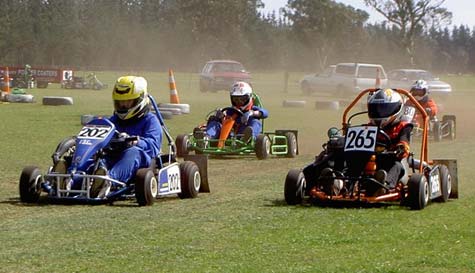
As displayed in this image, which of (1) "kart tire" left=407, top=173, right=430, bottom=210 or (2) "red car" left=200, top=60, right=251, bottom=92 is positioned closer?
(1) "kart tire" left=407, top=173, right=430, bottom=210

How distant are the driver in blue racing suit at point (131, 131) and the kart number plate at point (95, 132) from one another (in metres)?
0.25

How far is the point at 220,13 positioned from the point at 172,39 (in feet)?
15.7

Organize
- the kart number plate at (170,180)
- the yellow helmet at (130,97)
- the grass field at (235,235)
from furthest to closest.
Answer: the yellow helmet at (130,97) < the kart number plate at (170,180) < the grass field at (235,235)

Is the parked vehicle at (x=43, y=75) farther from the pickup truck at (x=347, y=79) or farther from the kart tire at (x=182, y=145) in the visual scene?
the kart tire at (x=182, y=145)

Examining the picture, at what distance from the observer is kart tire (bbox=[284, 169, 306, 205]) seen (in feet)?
30.6

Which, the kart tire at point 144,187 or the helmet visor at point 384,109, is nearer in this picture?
the kart tire at point 144,187

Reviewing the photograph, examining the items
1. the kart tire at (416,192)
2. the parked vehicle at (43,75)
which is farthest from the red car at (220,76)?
the kart tire at (416,192)

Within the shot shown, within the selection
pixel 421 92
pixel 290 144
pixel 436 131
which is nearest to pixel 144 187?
pixel 290 144

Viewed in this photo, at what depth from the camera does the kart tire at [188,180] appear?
10.1 m

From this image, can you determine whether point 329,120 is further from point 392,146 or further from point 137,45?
point 137,45

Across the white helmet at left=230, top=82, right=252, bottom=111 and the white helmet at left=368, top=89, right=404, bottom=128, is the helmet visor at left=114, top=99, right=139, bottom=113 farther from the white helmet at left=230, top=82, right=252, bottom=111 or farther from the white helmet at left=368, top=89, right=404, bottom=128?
the white helmet at left=230, top=82, right=252, bottom=111

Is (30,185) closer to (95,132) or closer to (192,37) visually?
(95,132)

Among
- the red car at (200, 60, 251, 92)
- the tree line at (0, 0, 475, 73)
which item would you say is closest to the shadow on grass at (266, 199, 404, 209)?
the red car at (200, 60, 251, 92)

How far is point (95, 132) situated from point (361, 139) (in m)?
2.70
